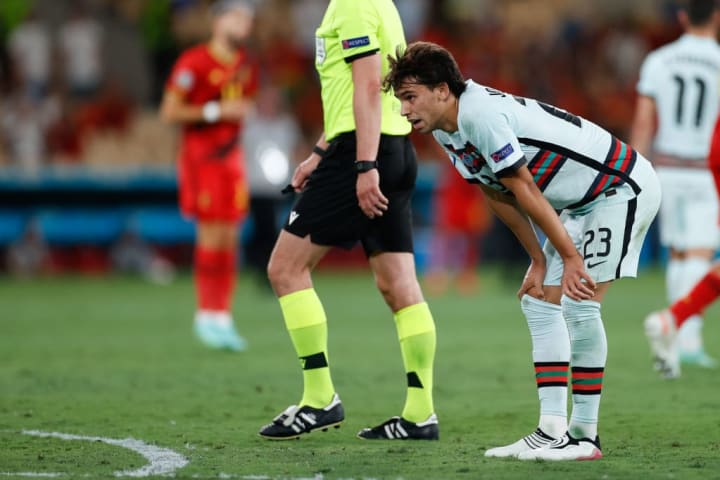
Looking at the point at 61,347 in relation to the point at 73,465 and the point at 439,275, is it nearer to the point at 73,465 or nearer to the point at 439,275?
the point at 73,465

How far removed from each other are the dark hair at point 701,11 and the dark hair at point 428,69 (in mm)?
4087

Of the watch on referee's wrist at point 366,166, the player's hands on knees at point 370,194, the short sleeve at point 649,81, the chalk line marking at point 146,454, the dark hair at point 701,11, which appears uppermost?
the dark hair at point 701,11

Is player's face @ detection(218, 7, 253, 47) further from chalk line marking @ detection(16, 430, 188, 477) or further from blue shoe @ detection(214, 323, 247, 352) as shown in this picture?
chalk line marking @ detection(16, 430, 188, 477)

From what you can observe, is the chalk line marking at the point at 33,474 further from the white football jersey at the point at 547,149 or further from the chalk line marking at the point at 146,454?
the white football jersey at the point at 547,149

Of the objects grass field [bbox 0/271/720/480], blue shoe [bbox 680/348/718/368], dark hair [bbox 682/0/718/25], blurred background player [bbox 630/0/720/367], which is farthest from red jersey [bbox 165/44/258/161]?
blue shoe [bbox 680/348/718/368]

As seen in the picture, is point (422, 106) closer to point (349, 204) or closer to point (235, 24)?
point (349, 204)

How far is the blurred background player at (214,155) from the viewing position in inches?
391

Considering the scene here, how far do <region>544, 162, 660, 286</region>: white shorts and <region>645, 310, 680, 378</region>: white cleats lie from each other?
100.0 inches

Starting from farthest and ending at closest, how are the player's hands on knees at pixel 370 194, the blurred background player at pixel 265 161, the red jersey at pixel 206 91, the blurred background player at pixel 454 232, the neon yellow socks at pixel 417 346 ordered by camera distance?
the blurred background player at pixel 454 232 < the blurred background player at pixel 265 161 < the red jersey at pixel 206 91 < the neon yellow socks at pixel 417 346 < the player's hands on knees at pixel 370 194

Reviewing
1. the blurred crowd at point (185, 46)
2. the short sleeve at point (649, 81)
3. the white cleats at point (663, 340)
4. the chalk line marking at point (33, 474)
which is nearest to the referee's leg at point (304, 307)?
the chalk line marking at point (33, 474)

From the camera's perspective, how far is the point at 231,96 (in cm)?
1031

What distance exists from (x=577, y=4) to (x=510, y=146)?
18.3 m

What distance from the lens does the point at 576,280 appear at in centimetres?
502

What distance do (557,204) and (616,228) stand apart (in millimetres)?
255
